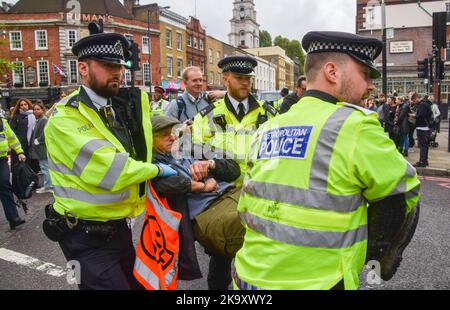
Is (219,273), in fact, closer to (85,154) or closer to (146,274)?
(146,274)

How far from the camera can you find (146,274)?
2.67 meters

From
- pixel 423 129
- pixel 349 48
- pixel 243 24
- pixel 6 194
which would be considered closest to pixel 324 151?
pixel 349 48

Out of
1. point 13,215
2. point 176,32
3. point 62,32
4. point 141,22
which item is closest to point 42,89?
point 62,32

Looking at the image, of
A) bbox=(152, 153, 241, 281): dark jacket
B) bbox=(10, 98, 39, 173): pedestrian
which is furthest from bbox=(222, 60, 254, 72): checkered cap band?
bbox=(10, 98, 39, 173): pedestrian

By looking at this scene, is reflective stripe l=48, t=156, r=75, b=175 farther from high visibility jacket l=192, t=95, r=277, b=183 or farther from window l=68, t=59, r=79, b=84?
window l=68, t=59, r=79, b=84

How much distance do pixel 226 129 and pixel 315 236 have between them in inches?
81.2

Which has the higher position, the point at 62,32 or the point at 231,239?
the point at 62,32

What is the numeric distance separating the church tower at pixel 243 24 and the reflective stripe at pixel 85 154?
94.3m

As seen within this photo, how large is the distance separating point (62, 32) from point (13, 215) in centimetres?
3656

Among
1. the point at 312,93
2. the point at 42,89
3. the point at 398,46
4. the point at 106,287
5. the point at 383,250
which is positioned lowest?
the point at 106,287

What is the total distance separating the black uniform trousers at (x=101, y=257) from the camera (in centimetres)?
247

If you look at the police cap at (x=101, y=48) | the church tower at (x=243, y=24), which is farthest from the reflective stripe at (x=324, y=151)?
the church tower at (x=243, y=24)
